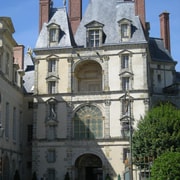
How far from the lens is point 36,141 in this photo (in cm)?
5184

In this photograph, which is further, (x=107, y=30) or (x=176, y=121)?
(x=107, y=30)

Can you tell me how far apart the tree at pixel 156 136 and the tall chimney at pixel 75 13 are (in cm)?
1814

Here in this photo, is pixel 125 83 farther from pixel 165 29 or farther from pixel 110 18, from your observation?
pixel 165 29

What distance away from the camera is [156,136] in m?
42.7

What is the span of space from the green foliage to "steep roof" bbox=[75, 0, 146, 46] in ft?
73.4

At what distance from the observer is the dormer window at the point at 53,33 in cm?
5422

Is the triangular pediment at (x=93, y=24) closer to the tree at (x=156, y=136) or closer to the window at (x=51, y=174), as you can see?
the tree at (x=156, y=136)

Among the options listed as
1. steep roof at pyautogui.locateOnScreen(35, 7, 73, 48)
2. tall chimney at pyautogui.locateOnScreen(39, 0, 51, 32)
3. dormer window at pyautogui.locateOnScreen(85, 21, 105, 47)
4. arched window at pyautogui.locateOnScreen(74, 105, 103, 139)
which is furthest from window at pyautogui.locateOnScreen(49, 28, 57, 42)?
arched window at pyautogui.locateOnScreen(74, 105, 103, 139)

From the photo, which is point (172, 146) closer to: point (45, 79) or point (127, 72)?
point (127, 72)

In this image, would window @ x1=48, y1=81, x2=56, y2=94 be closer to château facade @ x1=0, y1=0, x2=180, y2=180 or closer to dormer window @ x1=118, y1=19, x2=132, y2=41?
château facade @ x1=0, y1=0, x2=180, y2=180

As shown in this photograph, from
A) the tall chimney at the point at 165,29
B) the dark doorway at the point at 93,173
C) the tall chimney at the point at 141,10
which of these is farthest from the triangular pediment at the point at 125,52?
the tall chimney at the point at 165,29

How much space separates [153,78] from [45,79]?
54.0 feet

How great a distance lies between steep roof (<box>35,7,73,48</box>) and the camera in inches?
2130

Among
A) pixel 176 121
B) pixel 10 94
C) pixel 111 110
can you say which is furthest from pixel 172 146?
pixel 10 94
